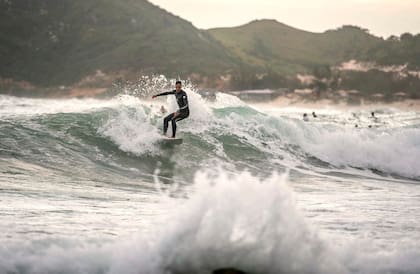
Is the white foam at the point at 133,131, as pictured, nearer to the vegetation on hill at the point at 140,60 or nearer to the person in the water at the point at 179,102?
the person in the water at the point at 179,102

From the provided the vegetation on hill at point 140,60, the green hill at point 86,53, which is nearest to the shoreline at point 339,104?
the vegetation on hill at point 140,60

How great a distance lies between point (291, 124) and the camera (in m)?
25.1

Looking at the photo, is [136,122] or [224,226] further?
[136,122]

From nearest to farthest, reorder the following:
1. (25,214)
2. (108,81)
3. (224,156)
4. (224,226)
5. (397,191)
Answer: (224,226) < (25,214) < (397,191) < (224,156) < (108,81)

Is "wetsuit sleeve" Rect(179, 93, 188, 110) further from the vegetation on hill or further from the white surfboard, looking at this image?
the vegetation on hill

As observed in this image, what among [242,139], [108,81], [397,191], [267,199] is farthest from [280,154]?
[108,81]

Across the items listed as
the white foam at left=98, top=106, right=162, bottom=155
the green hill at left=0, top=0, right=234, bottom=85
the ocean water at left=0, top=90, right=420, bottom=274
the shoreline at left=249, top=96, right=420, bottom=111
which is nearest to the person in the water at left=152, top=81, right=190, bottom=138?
the white foam at left=98, top=106, right=162, bottom=155

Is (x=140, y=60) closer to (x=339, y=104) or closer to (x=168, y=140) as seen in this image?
(x=339, y=104)

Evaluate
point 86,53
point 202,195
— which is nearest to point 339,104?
point 86,53

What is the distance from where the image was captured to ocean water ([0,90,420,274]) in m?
7.06

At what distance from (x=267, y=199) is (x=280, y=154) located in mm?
15219

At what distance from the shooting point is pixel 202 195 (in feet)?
24.0

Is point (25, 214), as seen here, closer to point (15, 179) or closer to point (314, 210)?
point (15, 179)

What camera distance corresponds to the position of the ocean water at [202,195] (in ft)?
23.2
